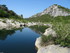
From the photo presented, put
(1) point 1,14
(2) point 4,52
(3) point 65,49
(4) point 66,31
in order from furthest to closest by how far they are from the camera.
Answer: (1) point 1,14 < (2) point 4,52 < (4) point 66,31 < (3) point 65,49

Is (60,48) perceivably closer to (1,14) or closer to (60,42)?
(60,42)

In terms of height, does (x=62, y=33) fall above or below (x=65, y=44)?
above

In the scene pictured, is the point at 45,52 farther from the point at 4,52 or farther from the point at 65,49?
the point at 4,52

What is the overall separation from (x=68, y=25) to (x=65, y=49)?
660 centimetres

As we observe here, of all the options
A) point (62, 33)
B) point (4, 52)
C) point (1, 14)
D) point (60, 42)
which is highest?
point (1, 14)

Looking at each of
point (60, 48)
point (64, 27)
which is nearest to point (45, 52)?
point (60, 48)

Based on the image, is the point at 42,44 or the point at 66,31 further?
the point at 42,44

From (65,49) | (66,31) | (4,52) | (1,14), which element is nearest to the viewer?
(65,49)

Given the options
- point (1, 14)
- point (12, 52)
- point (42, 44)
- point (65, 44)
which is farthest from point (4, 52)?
point (1, 14)

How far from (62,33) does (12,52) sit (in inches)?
516

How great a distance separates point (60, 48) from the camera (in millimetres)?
30328

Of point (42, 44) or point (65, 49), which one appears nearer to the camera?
point (65, 49)

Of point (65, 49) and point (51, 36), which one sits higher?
point (51, 36)

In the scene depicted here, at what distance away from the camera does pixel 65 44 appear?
31250 mm
